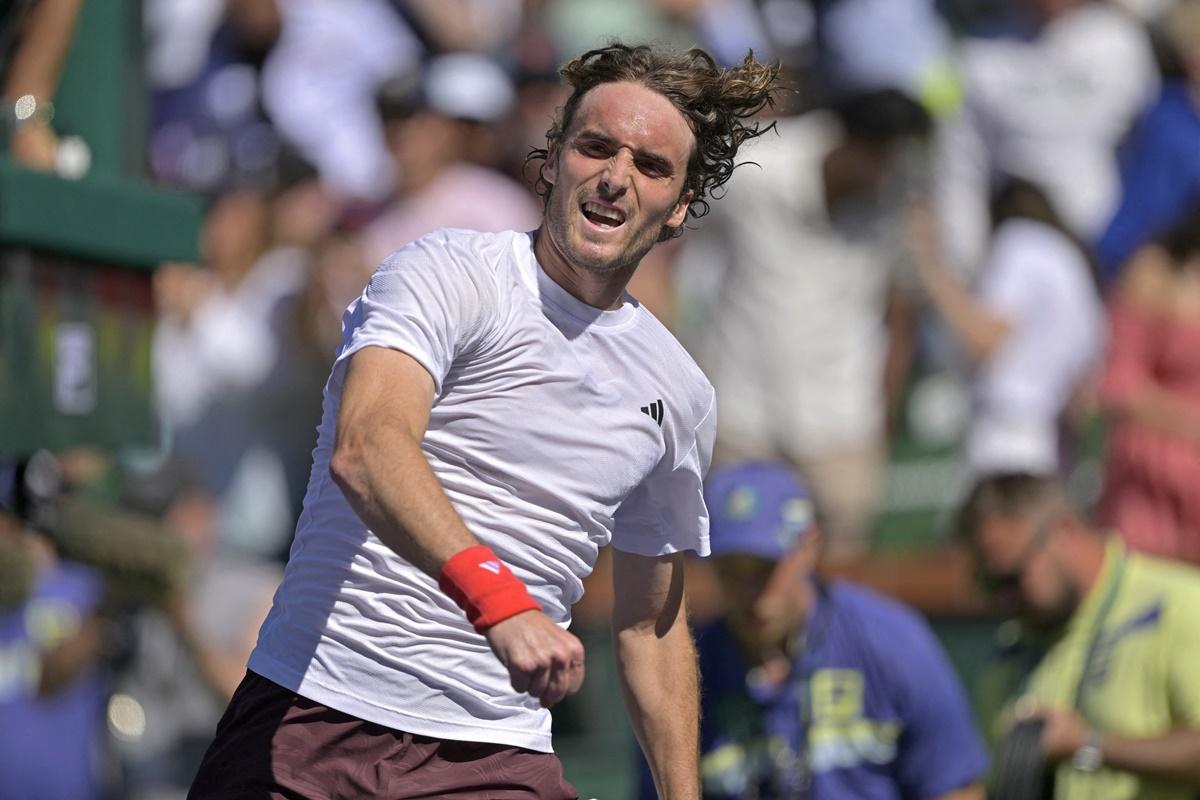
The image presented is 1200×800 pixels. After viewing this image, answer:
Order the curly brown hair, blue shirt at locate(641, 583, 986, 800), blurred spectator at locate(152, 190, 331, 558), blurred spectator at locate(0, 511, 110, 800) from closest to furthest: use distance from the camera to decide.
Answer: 1. the curly brown hair
2. blue shirt at locate(641, 583, 986, 800)
3. blurred spectator at locate(0, 511, 110, 800)
4. blurred spectator at locate(152, 190, 331, 558)

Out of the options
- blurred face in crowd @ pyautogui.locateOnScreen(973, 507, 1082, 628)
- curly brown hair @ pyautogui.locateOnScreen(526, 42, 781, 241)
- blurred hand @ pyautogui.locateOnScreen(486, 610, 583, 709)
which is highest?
curly brown hair @ pyautogui.locateOnScreen(526, 42, 781, 241)

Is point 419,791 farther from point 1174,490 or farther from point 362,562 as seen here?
point 1174,490

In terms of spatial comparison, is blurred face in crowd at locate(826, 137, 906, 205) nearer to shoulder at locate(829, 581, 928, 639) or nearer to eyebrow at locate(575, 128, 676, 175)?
shoulder at locate(829, 581, 928, 639)

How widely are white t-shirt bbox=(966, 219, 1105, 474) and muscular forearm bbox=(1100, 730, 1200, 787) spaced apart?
2.45m

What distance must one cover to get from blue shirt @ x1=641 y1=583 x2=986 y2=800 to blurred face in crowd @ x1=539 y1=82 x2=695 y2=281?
227 cm

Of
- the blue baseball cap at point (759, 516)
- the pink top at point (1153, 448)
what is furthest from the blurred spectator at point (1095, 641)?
the pink top at point (1153, 448)

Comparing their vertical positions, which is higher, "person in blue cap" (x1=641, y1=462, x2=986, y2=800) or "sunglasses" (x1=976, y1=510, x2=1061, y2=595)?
"sunglasses" (x1=976, y1=510, x2=1061, y2=595)

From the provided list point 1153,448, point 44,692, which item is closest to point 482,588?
point 44,692

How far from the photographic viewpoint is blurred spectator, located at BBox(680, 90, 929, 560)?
314 inches

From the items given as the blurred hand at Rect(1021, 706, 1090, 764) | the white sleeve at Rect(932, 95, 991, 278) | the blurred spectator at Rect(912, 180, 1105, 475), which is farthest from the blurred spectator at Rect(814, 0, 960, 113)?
the blurred hand at Rect(1021, 706, 1090, 764)

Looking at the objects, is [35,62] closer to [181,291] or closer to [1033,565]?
[1033,565]

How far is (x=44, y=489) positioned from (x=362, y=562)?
2.43 m

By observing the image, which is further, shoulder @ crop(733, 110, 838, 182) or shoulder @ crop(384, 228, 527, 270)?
shoulder @ crop(733, 110, 838, 182)

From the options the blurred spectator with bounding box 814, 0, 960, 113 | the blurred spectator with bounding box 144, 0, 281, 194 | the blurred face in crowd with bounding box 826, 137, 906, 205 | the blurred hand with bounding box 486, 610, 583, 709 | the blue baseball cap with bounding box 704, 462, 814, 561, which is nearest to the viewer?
the blurred hand with bounding box 486, 610, 583, 709
